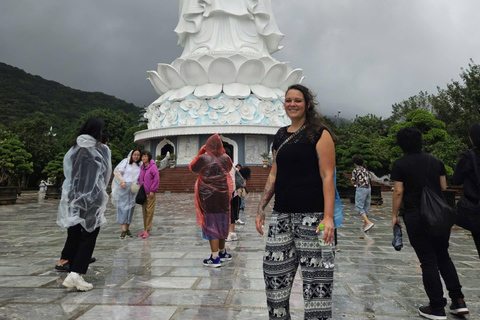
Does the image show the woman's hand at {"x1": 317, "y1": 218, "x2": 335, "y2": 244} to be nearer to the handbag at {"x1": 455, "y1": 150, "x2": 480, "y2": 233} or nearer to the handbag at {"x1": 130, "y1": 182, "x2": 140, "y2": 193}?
the handbag at {"x1": 455, "y1": 150, "x2": 480, "y2": 233}

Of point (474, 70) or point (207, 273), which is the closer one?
point (207, 273)

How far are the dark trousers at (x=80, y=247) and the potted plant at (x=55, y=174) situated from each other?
39.4 ft

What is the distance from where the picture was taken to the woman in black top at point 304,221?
207cm

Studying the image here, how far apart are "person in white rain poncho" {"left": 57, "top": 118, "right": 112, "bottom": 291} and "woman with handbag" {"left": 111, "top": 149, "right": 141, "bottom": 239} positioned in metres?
2.19

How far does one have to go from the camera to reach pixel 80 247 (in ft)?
11.5

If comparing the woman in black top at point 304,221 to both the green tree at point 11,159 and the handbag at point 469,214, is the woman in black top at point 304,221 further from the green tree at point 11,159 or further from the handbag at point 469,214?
the green tree at point 11,159

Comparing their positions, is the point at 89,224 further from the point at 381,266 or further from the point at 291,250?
the point at 381,266

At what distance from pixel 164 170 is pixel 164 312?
18.6 m

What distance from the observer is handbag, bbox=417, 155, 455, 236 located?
274cm

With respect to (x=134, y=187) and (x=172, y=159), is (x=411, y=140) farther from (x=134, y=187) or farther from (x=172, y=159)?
(x=172, y=159)

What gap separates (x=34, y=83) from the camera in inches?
2137

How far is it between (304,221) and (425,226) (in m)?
1.26

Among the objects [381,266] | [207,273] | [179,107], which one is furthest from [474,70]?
[207,273]

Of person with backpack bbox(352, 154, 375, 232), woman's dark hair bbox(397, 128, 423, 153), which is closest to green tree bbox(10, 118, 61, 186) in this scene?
person with backpack bbox(352, 154, 375, 232)
